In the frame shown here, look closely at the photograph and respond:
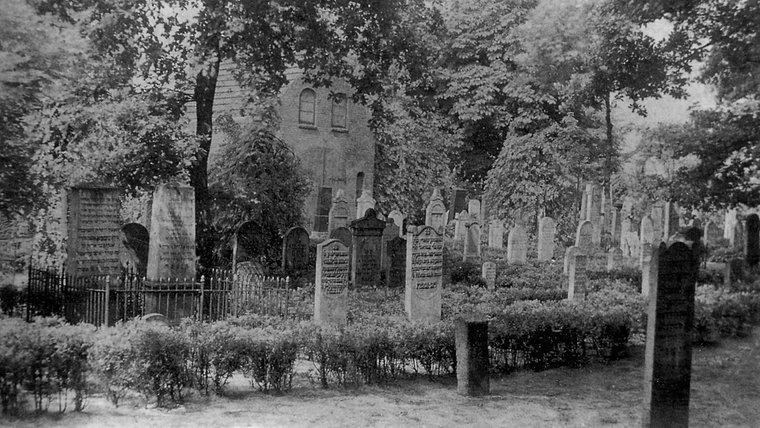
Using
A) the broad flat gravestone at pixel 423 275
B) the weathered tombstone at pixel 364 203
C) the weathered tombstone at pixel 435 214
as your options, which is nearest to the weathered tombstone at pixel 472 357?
the broad flat gravestone at pixel 423 275

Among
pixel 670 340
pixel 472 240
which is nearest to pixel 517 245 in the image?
pixel 472 240

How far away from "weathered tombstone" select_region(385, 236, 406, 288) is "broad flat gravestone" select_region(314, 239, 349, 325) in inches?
236

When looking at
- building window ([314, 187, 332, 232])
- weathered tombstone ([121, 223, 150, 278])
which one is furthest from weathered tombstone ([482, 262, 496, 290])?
building window ([314, 187, 332, 232])

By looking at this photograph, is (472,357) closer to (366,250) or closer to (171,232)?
(171,232)

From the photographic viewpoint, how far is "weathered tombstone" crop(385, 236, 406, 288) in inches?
695

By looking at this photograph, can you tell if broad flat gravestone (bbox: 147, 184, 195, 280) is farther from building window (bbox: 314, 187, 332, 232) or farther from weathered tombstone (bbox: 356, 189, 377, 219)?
building window (bbox: 314, 187, 332, 232)

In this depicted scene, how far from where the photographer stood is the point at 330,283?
11.6 metres

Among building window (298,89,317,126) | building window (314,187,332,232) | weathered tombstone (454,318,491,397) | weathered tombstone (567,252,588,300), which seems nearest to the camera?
weathered tombstone (454,318,491,397)

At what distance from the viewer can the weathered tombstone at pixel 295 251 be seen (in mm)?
17281

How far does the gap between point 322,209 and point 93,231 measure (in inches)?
671

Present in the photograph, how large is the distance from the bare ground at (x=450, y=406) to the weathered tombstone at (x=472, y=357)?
0.18 metres

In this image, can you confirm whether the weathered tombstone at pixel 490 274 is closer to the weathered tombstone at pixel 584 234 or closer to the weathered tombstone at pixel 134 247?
the weathered tombstone at pixel 584 234

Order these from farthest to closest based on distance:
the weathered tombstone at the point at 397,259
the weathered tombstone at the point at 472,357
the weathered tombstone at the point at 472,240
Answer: the weathered tombstone at the point at 472,240 → the weathered tombstone at the point at 397,259 → the weathered tombstone at the point at 472,357

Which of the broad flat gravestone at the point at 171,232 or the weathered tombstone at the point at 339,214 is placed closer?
the broad flat gravestone at the point at 171,232
